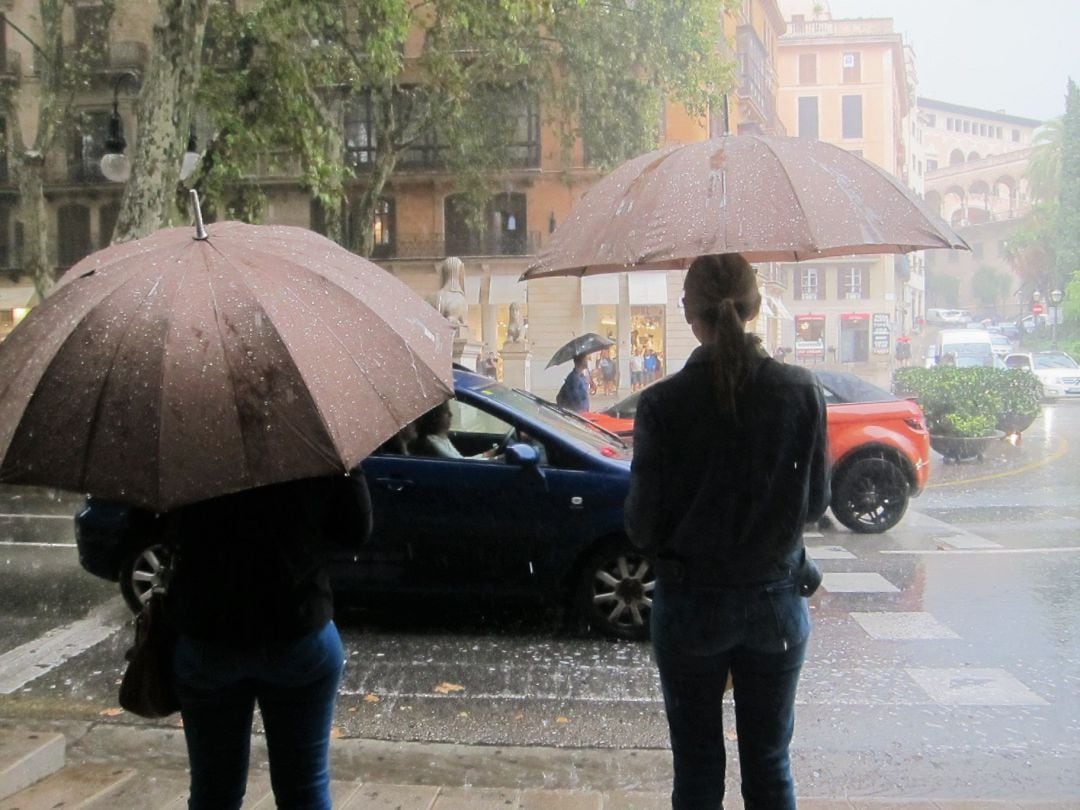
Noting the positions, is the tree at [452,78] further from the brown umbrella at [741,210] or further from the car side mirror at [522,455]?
the brown umbrella at [741,210]

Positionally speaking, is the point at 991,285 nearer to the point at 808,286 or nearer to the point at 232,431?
the point at 808,286

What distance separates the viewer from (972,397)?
1689 cm

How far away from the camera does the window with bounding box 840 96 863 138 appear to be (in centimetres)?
5203

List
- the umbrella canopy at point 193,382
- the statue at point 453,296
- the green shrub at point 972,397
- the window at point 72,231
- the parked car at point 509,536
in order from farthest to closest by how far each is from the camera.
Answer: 1. the window at point 72,231
2. the green shrub at point 972,397
3. the statue at point 453,296
4. the parked car at point 509,536
5. the umbrella canopy at point 193,382

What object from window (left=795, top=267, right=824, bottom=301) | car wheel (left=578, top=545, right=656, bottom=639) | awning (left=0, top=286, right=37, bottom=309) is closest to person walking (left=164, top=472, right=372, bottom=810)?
car wheel (left=578, top=545, right=656, bottom=639)

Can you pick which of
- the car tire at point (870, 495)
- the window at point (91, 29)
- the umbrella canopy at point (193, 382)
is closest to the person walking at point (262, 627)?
the umbrella canopy at point (193, 382)

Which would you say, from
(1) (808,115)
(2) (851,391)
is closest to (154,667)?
(2) (851,391)

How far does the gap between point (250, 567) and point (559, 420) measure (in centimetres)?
467

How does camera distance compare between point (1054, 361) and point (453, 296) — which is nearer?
point (453, 296)

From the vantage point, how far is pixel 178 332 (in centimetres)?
225

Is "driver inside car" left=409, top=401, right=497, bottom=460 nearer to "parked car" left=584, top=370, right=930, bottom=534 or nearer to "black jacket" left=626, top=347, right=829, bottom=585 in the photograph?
"parked car" left=584, top=370, right=930, bottom=534

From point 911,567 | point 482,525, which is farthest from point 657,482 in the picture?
point 911,567

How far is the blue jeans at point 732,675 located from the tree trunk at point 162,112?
11348mm

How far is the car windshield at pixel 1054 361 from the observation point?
110 feet
